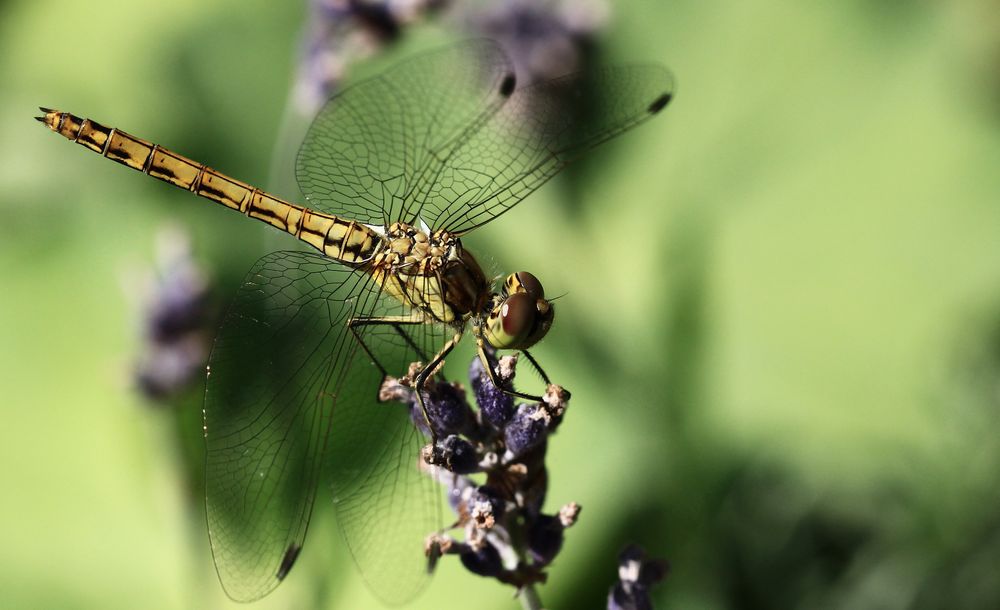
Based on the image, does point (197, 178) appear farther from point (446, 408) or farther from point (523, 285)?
point (446, 408)

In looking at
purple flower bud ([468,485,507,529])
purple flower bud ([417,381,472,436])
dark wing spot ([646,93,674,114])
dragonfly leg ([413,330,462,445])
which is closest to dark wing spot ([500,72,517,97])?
dark wing spot ([646,93,674,114])

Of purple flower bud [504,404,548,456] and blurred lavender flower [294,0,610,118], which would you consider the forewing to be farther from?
purple flower bud [504,404,548,456]

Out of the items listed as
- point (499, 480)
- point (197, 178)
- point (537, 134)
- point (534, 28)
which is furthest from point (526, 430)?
point (534, 28)

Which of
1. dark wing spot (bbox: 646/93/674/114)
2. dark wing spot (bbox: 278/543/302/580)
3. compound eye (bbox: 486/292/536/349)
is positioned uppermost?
dark wing spot (bbox: 646/93/674/114)

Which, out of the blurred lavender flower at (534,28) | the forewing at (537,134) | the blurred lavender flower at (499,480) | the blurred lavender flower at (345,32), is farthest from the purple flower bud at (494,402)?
the blurred lavender flower at (534,28)

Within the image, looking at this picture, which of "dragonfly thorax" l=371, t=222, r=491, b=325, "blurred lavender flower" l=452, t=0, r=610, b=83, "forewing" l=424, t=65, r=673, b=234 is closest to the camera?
"dragonfly thorax" l=371, t=222, r=491, b=325

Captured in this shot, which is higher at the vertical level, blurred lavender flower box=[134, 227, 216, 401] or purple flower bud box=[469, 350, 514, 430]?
blurred lavender flower box=[134, 227, 216, 401]

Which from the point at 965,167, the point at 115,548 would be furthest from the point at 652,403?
the point at 115,548
